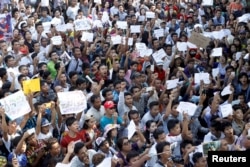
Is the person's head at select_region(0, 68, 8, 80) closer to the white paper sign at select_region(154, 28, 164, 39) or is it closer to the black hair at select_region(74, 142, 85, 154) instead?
the black hair at select_region(74, 142, 85, 154)

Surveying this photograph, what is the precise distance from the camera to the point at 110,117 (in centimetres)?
730

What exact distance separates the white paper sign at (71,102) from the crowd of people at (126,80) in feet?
0.33

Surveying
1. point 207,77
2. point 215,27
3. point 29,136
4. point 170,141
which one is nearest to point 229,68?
point 207,77

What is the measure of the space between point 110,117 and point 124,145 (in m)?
1.18

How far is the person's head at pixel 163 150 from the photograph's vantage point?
6.01 m

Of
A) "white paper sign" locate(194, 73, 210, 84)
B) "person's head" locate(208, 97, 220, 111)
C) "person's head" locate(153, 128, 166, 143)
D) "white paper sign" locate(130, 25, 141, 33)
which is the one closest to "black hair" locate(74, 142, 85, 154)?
"person's head" locate(153, 128, 166, 143)

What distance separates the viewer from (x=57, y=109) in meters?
7.25

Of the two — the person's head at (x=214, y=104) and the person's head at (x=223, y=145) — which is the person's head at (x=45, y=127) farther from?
the person's head at (x=214, y=104)

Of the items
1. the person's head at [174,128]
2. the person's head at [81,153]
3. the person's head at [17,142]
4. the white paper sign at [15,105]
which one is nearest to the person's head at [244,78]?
the person's head at [174,128]

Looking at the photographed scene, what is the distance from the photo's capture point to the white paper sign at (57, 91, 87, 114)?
709 centimetres

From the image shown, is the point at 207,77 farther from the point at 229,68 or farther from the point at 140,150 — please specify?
the point at 140,150

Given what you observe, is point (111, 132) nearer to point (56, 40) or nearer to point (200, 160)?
point (200, 160)

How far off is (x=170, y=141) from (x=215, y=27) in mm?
5329

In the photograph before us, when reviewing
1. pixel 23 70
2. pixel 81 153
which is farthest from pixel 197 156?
pixel 23 70
